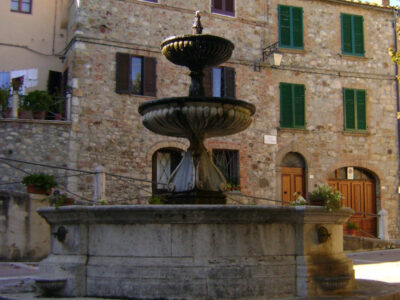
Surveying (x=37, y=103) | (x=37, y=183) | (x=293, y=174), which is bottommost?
(x=37, y=183)

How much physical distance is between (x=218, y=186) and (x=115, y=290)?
2027mm

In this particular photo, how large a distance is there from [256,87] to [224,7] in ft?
9.52

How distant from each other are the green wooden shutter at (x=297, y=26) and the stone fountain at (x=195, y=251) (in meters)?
13.6

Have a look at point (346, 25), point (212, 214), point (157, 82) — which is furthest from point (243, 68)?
point (212, 214)

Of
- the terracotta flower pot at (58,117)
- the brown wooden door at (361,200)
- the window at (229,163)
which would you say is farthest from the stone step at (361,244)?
the terracotta flower pot at (58,117)

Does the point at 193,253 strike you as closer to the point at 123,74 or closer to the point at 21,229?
the point at 21,229

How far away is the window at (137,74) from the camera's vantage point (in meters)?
16.9

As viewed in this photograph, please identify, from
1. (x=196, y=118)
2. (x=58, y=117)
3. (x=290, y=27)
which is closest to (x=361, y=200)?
(x=290, y=27)

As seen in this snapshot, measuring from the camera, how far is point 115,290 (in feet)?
19.8

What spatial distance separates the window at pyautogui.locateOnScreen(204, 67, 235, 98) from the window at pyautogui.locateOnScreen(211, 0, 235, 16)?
196 cm

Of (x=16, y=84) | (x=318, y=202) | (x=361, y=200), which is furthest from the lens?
(x=361, y=200)

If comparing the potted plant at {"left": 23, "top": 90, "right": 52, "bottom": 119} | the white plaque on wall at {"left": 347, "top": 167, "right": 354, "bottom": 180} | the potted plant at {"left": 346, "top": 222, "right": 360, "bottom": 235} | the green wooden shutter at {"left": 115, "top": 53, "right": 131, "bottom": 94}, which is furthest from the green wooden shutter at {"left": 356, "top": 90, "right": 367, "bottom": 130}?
the potted plant at {"left": 23, "top": 90, "right": 52, "bottom": 119}

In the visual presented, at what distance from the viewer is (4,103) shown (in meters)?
15.4

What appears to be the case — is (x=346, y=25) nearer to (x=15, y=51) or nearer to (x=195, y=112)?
(x=15, y=51)
